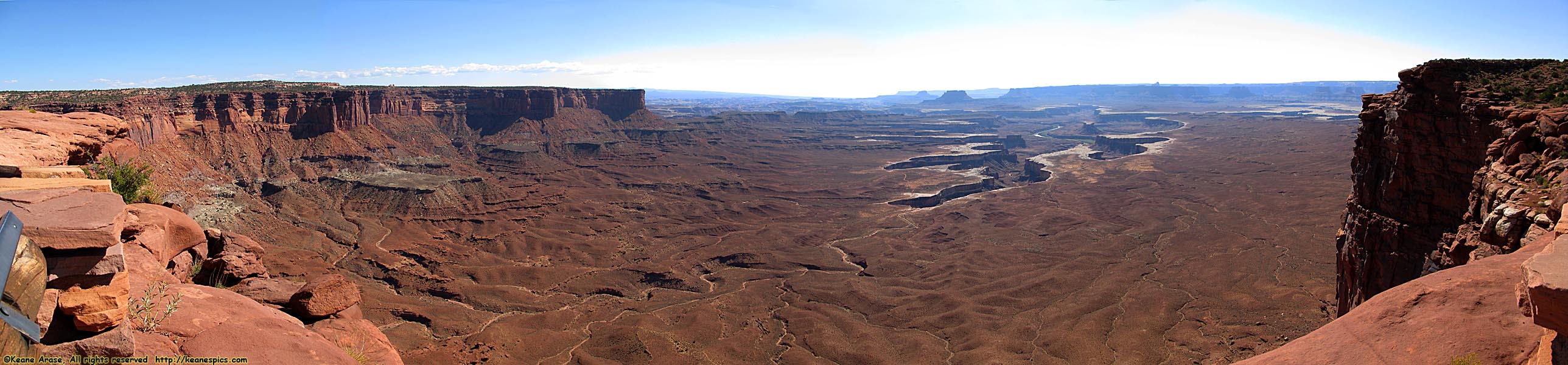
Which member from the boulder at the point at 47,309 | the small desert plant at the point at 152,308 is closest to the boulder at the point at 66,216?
the boulder at the point at 47,309

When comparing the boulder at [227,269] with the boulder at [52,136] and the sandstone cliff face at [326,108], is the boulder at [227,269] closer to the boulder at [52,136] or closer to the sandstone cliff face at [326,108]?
the boulder at [52,136]

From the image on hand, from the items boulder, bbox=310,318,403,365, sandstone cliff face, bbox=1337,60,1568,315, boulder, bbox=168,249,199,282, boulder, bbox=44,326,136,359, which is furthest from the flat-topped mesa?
sandstone cliff face, bbox=1337,60,1568,315

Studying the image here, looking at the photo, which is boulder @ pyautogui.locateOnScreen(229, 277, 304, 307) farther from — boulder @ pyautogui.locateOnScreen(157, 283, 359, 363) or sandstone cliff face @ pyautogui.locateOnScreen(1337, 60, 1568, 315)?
sandstone cliff face @ pyautogui.locateOnScreen(1337, 60, 1568, 315)

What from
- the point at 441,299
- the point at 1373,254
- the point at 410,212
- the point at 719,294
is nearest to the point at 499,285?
Result: the point at 441,299

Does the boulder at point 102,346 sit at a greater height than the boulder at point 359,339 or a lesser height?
greater

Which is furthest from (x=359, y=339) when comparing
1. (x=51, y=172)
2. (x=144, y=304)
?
(x=51, y=172)
